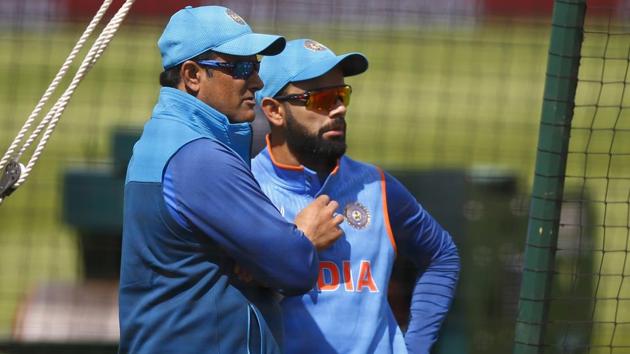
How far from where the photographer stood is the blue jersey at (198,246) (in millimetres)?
2922

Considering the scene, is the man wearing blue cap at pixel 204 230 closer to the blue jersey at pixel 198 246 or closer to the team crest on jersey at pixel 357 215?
the blue jersey at pixel 198 246

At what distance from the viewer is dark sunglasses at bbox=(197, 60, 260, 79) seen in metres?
3.17

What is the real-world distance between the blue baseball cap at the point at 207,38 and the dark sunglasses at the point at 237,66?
0.03 meters

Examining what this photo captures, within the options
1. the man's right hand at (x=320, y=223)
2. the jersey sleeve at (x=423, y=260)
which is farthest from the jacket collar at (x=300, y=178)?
the man's right hand at (x=320, y=223)

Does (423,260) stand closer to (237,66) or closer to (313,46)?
(313,46)

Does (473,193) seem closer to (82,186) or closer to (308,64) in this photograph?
(82,186)

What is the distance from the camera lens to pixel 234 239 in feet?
9.56

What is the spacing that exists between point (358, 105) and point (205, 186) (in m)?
12.5

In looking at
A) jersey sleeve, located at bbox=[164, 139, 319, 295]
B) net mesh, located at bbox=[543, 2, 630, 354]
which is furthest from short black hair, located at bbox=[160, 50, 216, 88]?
net mesh, located at bbox=[543, 2, 630, 354]

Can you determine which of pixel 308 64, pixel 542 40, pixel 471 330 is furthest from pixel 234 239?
pixel 542 40

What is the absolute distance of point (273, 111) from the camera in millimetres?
3721

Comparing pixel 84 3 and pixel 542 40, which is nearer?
pixel 542 40

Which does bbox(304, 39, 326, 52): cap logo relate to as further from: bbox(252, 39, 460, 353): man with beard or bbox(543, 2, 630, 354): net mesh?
bbox(543, 2, 630, 354): net mesh

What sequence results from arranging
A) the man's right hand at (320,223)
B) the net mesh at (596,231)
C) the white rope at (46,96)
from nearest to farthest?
the man's right hand at (320,223), the white rope at (46,96), the net mesh at (596,231)
